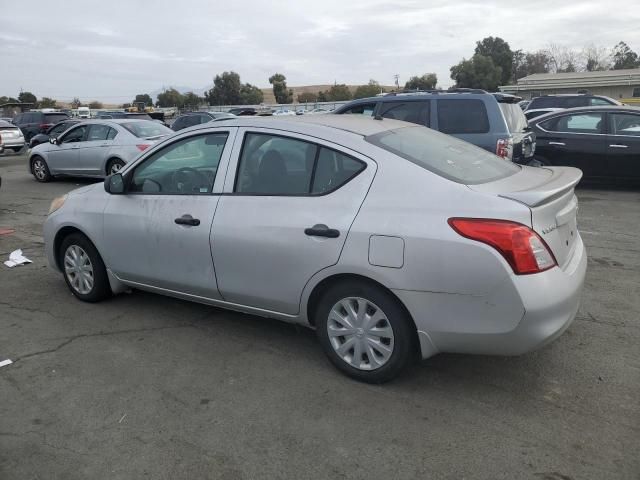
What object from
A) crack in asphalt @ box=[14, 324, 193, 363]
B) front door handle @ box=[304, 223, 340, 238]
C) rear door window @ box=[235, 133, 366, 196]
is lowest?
crack in asphalt @ box=[14, 324, 193, 363]

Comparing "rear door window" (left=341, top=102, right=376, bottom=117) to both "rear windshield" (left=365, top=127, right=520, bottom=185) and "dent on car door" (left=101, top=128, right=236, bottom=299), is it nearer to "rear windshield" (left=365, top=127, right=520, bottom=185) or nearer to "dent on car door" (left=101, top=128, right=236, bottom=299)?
"rear windshield" (left=365, top=127, right=520, bottom=185)

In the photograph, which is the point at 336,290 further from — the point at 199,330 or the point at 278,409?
the point at 199,330

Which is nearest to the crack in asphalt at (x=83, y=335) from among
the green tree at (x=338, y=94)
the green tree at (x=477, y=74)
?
the green tree at (x=477, y=74)

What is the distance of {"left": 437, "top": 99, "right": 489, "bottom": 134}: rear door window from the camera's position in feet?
26.7

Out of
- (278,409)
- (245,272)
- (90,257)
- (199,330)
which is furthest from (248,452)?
(90,257)

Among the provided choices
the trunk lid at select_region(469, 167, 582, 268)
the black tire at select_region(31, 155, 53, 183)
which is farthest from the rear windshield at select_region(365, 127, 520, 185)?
the black tire at select_region(31, 155, 53, 183)

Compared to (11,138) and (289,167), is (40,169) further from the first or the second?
(289,167)

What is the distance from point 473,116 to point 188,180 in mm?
5404

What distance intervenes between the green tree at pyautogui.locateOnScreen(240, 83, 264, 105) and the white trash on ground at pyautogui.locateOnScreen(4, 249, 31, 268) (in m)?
67.2

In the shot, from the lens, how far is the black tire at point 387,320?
3.16 meters

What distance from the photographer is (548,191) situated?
10.2 ft

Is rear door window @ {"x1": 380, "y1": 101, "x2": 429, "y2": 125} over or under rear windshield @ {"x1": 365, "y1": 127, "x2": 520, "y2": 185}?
over

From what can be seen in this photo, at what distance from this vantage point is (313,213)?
11.1ft

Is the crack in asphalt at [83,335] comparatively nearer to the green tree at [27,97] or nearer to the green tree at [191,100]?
the green tree at [191,100]
